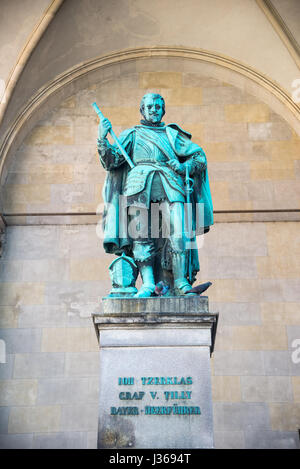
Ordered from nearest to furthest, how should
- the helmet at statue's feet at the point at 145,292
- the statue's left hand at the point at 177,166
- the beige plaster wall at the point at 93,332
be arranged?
the helmet at statue's feet at the point at 145,292 → the statue's left hand at the point at 177,166 → the beige plaster wall at the point at 93,332

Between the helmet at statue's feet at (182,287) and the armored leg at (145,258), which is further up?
the armored leg at (145,258)

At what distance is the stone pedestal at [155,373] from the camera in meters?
5.58

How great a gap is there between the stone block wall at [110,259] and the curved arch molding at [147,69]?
182 millimetres

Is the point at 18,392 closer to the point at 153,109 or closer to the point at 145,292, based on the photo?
the point at 145,292

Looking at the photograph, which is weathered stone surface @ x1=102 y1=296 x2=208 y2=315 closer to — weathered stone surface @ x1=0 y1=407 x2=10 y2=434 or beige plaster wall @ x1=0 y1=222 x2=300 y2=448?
beige plaster wall @ x1=0 y1=222 x2=300 y2=448

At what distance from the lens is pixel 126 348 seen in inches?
235

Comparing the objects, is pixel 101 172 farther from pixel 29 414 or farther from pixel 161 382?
pixel 161 382

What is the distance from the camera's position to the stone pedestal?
18.3 ft

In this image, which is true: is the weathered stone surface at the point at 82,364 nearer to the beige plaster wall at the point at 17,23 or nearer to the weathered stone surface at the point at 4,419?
the weathered stone surface at the point at 4,419

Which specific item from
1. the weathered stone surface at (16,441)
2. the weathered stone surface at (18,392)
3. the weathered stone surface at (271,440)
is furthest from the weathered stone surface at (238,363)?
the weathered stone surface at (16,441)

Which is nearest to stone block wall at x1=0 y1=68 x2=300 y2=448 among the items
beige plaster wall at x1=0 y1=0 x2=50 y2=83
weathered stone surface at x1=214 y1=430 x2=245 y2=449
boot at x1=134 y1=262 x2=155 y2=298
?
weathered stone surface at x1=214 y1=430 x2=245 y2=449

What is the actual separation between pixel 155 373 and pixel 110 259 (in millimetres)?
6467

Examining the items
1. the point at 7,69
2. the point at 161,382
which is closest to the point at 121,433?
the point at 161,382

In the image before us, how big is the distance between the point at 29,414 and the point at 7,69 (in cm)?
643
